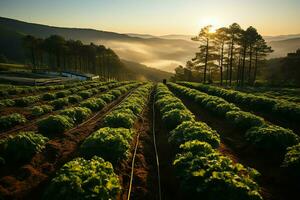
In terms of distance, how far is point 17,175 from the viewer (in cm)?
1032

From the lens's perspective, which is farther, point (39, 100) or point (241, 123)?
point (39, 100)

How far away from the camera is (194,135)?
1255 centimetres

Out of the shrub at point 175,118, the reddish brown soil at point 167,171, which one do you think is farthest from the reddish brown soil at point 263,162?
the reddish brown soil at point 167,171

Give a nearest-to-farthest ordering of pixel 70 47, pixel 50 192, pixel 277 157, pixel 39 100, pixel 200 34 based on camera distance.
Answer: pixel 50 192 → pixel 277 157 → pixel 39 100 → pixel 200 34 → pixel 70 47

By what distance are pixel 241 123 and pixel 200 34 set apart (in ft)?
167

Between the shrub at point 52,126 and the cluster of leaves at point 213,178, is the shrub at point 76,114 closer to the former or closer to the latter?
the shrub at point 52,126

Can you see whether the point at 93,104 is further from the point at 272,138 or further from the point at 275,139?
the point at 275,139

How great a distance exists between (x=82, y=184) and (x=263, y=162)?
8.51 metres

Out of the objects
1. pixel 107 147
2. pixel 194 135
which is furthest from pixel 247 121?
pixel 107 147

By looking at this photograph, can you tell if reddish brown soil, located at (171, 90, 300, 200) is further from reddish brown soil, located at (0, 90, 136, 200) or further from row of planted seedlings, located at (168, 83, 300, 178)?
reddish brown soil, located at (0, 90, 136, 200)

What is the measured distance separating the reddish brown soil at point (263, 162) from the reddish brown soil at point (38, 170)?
26.4 ft

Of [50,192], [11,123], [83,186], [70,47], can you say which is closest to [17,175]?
[50,192]

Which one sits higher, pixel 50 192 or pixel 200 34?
pixel 200 34

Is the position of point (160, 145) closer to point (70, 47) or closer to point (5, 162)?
point (5, 162)
